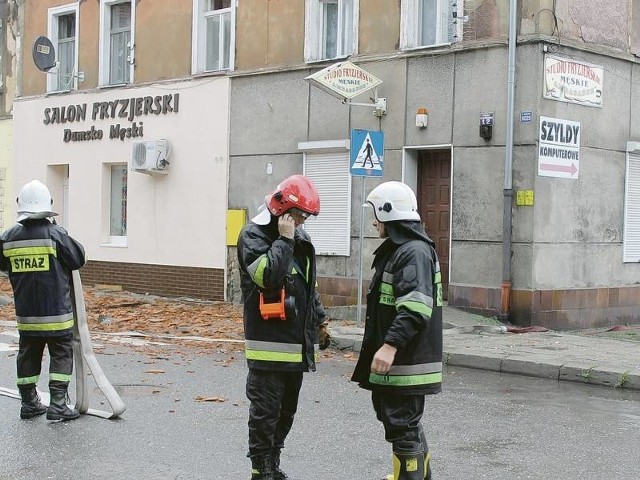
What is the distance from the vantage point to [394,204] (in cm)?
551

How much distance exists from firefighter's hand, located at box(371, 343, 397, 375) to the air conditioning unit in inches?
567

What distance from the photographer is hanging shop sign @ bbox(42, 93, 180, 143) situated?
19500 millimetres

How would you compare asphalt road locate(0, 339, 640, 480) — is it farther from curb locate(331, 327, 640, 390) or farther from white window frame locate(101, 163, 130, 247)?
white window frame locate(101, 163, 130, 247)

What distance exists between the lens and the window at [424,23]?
1535 cm

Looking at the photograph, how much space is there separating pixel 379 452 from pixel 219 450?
107cm

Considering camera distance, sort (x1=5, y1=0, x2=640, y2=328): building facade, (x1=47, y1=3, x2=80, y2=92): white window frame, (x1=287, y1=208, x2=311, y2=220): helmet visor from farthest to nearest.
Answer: (x1=47, y1=3, x2=80, y2=92): white window frame
(x1=5, y1=0, x2=640, y2=328): building facade
(x1=287, y1=208, x2=311, y2=220): helmet visor

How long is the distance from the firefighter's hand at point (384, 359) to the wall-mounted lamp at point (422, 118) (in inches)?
405

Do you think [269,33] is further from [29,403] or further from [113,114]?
[29,403]

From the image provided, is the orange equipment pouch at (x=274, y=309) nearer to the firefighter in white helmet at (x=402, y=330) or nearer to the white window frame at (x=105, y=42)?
the firefighter in white helmet at (x=402, y=330)


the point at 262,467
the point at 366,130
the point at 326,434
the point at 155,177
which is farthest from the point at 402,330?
the point at 155,177

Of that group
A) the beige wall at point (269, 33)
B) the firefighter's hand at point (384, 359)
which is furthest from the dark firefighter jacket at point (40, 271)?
the beige wall at point (269, 33)

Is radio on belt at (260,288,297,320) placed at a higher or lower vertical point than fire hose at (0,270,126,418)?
higher

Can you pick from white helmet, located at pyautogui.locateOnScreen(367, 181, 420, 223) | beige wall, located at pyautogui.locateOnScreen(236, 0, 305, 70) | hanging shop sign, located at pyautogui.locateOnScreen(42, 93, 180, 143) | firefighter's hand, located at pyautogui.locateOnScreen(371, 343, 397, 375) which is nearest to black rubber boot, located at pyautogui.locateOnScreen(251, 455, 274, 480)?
firefighter's hand, located at pyautogui.locateOnScreen(371, 343, 397, 375)

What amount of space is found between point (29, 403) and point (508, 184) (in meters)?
8.36
